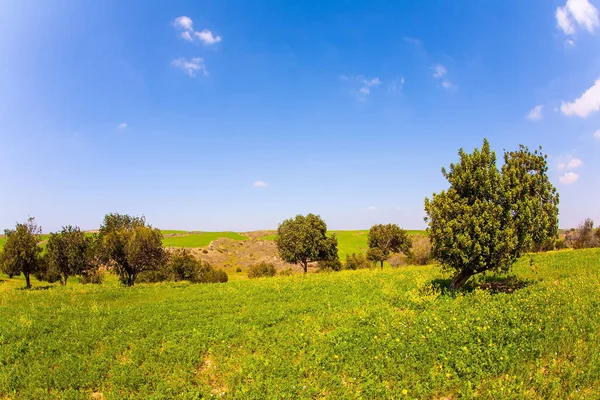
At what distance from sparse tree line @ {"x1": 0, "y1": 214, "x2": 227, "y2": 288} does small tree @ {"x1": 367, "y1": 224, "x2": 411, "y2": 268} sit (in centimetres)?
3688

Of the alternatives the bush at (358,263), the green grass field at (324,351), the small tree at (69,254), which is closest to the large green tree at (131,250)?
the small tree at (69,254)

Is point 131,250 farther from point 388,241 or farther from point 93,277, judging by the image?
point 388,241

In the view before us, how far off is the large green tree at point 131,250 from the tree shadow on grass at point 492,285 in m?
30.1

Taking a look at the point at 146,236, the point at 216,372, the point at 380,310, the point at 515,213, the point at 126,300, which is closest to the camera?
the point at 216,372

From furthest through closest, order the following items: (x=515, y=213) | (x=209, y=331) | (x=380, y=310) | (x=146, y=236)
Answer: (x=146, y=236) < (x=515, y=213) < (x=380, y=310) < (x=209, y=331)

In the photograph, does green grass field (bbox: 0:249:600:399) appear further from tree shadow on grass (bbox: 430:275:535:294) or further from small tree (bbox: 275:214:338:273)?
small tree (bbox: 275:214:338:273)

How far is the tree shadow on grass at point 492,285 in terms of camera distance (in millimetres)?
17906

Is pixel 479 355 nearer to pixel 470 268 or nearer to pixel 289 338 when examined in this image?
pixel 289 338

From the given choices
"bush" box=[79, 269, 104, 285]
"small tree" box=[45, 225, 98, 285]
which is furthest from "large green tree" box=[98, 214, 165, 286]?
"bush" box=[79, 269, 104, 285]

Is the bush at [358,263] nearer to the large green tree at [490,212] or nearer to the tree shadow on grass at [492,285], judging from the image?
the tree shadow on grass at [492,285]

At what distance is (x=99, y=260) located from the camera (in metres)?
36.5

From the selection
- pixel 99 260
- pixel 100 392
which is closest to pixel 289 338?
pixel 100 392

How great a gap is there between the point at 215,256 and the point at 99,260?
77008mm

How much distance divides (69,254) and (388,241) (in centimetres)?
4872
